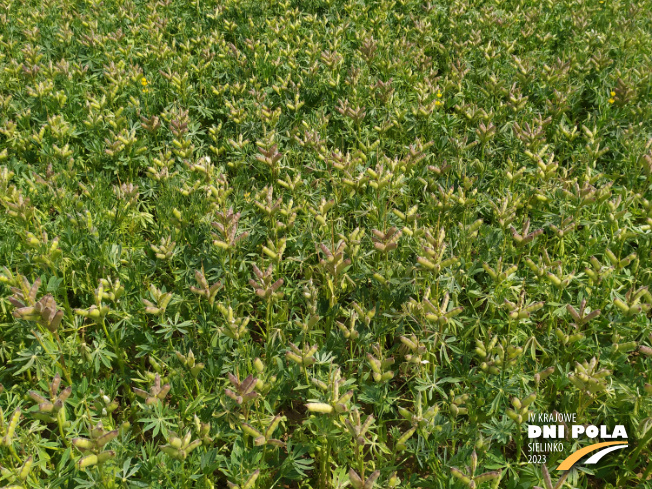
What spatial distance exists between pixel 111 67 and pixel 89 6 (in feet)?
8.91

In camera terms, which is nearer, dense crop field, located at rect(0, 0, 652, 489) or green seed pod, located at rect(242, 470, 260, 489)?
green seed pod, located at rect(242, 470, 260, 489)

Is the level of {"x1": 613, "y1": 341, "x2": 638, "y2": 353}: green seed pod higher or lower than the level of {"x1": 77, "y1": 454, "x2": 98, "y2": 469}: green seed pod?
lower

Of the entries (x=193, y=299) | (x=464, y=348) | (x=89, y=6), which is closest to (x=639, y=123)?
(x=464, y=348)

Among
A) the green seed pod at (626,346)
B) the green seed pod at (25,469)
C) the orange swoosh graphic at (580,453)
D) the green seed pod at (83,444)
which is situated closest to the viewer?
the green seed pod at (83,444)

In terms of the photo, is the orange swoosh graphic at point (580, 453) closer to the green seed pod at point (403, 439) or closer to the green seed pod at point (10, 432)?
the green seed pod at point (403, 439)

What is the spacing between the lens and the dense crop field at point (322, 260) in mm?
2797

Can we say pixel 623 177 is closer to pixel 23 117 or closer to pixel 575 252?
pixel 575 252
